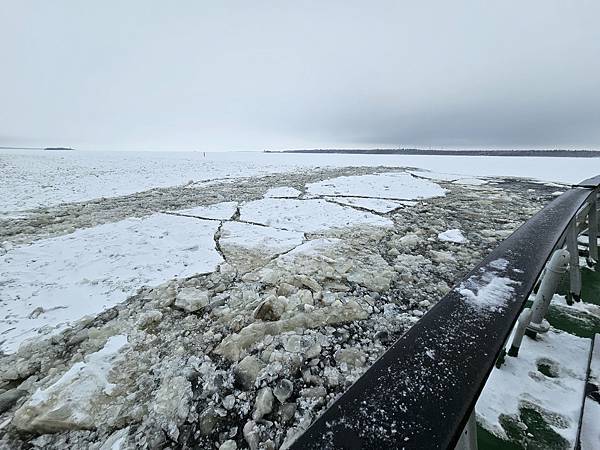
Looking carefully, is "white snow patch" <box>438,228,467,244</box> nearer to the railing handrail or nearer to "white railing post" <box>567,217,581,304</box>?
Answer: "white railing post" <box>567,217,581,304</box>

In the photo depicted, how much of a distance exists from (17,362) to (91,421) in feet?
2.82

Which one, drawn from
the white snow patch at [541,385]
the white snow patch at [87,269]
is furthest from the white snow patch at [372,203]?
the white snow patch at [541,385]

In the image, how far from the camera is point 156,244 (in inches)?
144

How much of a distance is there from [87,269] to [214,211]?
2.62m

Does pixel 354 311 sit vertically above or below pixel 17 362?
above

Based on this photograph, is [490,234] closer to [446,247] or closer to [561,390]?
[446,247]

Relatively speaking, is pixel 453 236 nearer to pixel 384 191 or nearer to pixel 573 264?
pixel 573 264

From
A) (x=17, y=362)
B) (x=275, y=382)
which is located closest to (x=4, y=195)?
(x=17, y=362)

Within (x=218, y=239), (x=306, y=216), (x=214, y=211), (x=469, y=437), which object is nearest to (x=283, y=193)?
(x=214, y=211)

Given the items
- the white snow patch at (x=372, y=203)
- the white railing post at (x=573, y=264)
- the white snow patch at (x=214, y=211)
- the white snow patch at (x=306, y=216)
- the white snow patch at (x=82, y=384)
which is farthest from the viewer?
the white snow patch at (x=372, y=203)

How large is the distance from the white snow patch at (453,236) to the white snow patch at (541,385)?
5.94 feet

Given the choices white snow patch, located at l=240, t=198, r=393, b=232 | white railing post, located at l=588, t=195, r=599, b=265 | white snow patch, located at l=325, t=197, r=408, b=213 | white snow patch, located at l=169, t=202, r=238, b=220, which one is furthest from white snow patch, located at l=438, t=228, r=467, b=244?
white snow patch, located at l=169, t=202, r=238, b=220

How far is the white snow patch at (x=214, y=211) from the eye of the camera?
503 cm

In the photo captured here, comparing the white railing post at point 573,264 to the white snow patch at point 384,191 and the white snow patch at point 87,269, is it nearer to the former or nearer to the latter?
the white snow patch at point 87,269
